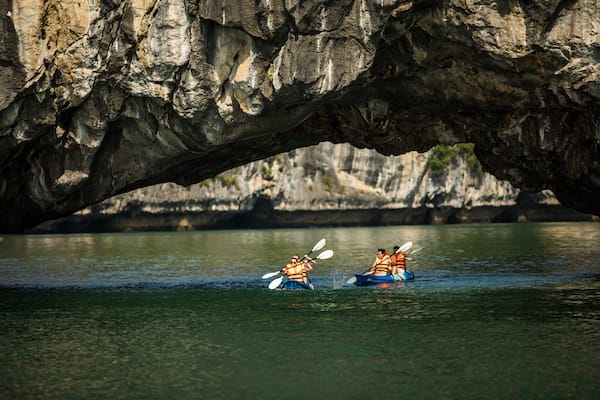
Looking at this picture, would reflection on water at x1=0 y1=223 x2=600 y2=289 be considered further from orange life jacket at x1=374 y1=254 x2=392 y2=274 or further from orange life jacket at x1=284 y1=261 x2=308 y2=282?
orange life jacket at x1=284 y1=261 x2=308 y2=282

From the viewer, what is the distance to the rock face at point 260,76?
2700 centimetres

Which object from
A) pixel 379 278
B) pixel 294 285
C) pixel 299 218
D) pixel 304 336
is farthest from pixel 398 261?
pixel 299 218

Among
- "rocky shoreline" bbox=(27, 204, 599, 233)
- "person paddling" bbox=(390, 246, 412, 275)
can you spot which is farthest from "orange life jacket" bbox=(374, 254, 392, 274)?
"rocky shoreline" bbox=(27, 204, 599, 233)

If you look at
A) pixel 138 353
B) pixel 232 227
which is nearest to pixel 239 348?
pixel 138 353

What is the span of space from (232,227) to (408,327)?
3751 inches

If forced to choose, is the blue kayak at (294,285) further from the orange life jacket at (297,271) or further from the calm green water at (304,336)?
the calm green water at (304,336)

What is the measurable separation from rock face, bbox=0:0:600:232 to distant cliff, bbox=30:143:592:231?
237ft

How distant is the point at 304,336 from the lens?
23922mm

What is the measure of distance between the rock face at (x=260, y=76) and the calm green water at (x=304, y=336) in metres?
5.42

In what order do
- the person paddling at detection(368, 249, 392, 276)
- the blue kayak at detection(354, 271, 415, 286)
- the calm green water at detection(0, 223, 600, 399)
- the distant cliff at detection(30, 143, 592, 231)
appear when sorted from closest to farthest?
the calm green water at detection(0, 223, 600, 399) < the blue kayak at detection(354, 271, 415, 286) < the person paddling at detection(368, 249, 392, 276) < the distant cliff at detection(30, 143, 592, 231)

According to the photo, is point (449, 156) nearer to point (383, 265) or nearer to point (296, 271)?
point (383, 265)

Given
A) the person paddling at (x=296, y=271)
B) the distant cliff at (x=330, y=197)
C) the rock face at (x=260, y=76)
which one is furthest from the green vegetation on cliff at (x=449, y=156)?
the rock face at (x=260, y=76)

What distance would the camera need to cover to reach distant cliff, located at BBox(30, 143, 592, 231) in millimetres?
106375

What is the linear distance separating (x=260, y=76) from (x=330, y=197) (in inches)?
3232
